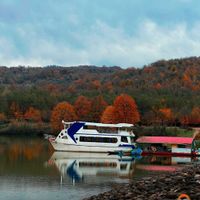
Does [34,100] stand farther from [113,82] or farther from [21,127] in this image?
[113,82]

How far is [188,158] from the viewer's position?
4909cm

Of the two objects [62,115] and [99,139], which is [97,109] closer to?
[62,115]

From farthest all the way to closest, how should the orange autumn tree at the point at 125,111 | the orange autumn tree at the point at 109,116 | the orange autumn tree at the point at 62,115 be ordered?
the orange autumn tree at the point at 62,115, the orange autumn tree at the point at 125,111, the orange autumn tree at the point at 109,116

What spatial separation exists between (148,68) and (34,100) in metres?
48.1

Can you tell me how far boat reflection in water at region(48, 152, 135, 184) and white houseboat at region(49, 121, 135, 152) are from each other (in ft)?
5.69

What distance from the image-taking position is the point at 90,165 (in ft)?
136

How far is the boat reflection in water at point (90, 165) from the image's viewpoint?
111ft

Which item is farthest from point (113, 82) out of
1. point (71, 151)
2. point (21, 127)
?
point (71, 151)

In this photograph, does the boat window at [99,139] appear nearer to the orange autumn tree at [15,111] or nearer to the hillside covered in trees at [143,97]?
the hillside covered in trees at [143,97]

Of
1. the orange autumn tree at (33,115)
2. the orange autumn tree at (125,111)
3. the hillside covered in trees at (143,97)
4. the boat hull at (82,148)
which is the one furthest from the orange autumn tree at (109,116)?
the boat hull at (82,148)

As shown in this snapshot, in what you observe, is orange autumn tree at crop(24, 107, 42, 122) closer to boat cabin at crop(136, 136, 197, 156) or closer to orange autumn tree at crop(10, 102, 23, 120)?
orange autumn tree at crop(10, 102, 23, 120)

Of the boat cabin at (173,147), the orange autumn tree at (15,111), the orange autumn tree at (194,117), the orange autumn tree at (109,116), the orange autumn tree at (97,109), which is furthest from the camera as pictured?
the orange autumn tree at (15,111)

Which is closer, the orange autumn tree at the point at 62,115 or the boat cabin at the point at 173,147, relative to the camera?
the boat cabin at the point at 173,147

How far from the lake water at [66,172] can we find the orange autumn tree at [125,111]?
26599mm
